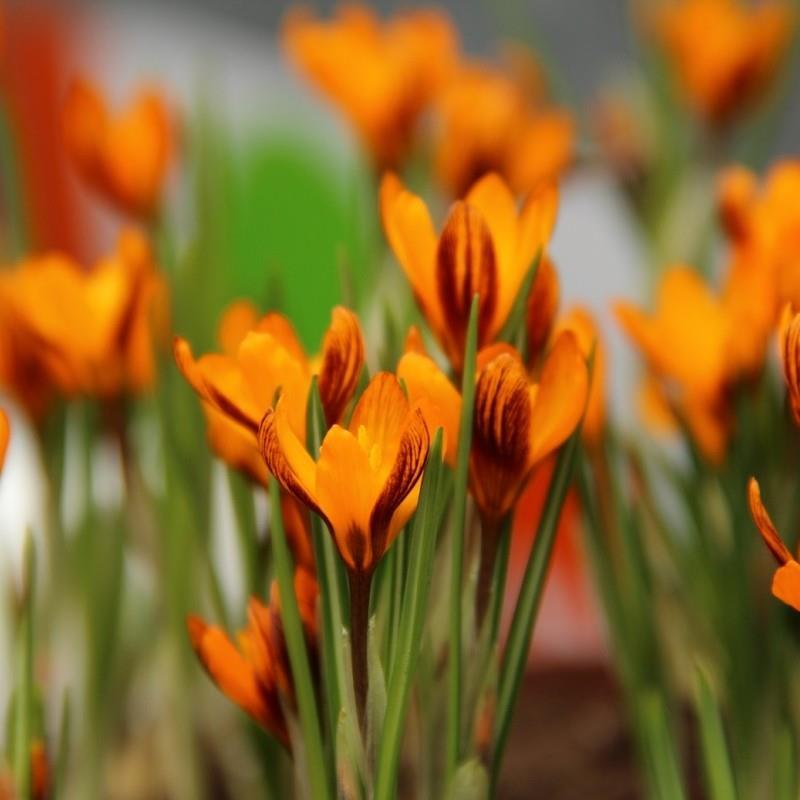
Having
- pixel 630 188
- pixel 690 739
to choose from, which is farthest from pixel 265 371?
pixel 630 188

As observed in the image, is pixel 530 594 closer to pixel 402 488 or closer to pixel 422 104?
pixel 402 488

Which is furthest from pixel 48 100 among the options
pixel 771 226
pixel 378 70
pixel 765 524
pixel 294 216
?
pixel 765 524

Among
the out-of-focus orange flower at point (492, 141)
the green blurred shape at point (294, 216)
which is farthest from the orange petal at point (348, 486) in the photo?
the green blurred shape at point (294, 216)

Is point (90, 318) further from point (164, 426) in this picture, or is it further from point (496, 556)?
point (496, 556)

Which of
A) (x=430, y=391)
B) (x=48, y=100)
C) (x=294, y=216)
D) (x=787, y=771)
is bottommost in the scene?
(x=787, y=771)

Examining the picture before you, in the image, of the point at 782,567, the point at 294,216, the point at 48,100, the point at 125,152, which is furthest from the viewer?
the point at 48,100

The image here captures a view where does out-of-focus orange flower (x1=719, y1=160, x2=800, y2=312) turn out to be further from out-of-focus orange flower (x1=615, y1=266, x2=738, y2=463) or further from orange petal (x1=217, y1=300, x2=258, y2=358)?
orange petal (x1=217, y1=300, x2=258, y2=358)

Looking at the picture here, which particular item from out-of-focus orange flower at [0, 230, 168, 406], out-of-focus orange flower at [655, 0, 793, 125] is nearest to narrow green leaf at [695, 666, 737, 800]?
out-of-focus orange flower at [0, 230, 168, 406]

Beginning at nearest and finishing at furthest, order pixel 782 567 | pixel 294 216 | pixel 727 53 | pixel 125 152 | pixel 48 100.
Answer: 1. pixel 782 567
2. pixel 125 152
3. pixel 727 53
4. pixel 294 216
5. pixel 48 100
